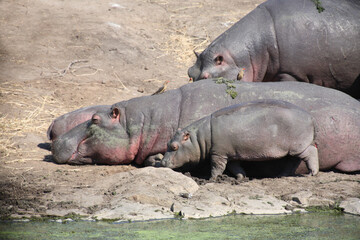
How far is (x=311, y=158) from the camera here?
259 inches

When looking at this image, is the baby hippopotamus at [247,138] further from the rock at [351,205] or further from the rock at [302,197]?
the rock at [351,205]

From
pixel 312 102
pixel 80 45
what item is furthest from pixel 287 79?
pixel 80 45

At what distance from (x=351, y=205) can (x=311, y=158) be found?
915 millimetres

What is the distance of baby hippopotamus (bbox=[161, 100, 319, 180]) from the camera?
6.39m

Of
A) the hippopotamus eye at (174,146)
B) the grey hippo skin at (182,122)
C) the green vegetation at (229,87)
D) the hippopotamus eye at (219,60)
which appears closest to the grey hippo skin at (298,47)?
the hippopotamus eye at (219,60)

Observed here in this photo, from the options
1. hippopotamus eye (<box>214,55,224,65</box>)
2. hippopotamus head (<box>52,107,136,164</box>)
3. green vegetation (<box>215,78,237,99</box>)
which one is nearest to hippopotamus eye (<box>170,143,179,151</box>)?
hippopotamus head (<box>52,107,136,164</box>)

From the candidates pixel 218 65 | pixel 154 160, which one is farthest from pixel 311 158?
pixel 218 65

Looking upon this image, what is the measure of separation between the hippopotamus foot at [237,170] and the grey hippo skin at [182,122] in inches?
24.2

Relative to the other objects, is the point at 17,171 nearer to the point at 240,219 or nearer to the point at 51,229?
the point at 51,229

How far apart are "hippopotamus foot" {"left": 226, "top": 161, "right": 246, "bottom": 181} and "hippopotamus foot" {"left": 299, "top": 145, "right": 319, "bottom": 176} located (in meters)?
0.62

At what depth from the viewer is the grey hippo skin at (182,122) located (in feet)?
22.4

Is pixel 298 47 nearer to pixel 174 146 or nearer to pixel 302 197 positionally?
pixel 174 146

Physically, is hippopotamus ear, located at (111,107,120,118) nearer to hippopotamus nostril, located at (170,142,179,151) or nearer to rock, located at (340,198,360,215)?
hippopotamus nostril, located at (170,142,179,151)

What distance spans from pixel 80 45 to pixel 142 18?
7.46ft
